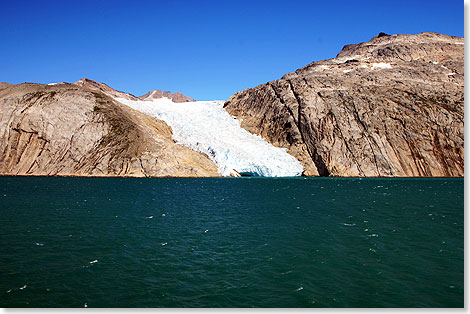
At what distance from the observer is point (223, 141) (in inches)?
3536

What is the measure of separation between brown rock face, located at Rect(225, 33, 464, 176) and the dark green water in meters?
53.3

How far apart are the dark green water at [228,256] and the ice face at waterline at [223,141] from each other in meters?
47.9

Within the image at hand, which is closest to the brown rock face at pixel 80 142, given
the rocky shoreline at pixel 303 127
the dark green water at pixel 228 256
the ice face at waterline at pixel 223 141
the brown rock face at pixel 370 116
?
the rocky shoreline at pixel 303 127

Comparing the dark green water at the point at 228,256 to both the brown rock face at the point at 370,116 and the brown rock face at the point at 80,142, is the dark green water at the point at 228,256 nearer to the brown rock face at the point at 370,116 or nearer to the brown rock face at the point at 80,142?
the brown rock face at the point at 80,142

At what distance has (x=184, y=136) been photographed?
294 ft

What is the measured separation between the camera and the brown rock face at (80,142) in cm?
7412

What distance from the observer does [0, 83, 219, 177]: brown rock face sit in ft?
243

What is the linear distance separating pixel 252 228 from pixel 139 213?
34.6 ft

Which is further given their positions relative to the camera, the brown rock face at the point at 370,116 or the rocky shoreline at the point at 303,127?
the brown rock face at the point at 370,116

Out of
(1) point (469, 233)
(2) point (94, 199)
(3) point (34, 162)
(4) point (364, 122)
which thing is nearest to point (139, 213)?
(2) point (94, 199)

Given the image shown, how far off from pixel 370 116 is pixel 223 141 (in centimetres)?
3656

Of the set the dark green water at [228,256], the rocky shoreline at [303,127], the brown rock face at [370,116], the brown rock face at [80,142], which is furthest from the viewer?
the brown rock face at [370,116]

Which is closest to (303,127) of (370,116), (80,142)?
(370,116)

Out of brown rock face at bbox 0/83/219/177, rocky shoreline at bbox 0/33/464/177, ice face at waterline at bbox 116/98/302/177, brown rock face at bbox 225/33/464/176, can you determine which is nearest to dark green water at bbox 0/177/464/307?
brown rock face at bbox 0/83/219/177
